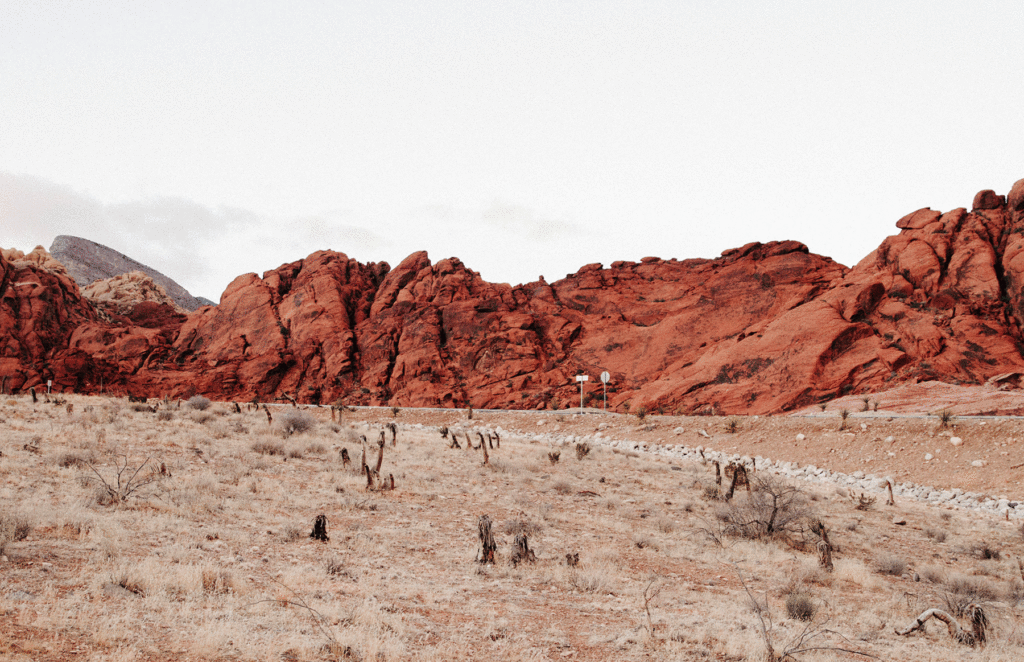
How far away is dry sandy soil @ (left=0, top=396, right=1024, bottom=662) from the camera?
6355 mm

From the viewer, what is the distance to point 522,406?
49906 millimetres

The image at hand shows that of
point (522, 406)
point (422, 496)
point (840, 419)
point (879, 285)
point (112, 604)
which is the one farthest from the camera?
Result: point (522, 406)

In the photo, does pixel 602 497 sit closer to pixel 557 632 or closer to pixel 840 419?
pixel 557 632

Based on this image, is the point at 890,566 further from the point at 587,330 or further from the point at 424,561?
the point at 587,330

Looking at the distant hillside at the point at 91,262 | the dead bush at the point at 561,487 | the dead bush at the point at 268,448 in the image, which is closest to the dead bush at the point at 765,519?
the dead bush at the point at 561,487

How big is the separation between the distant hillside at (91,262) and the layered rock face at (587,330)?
55.3 meters

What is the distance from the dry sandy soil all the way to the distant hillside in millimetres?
110221

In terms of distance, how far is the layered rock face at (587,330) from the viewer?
4081cm

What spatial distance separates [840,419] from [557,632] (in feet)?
84.7

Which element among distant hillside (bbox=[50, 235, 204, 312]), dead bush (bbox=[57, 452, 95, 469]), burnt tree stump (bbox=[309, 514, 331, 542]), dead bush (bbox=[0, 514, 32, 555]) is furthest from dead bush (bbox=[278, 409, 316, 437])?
distant hillside (bbox=[50, 235, 204, 312])

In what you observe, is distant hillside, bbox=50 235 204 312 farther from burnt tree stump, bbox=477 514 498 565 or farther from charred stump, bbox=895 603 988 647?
charred stump, bbox=895 603 988 647

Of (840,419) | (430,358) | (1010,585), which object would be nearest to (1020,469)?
(840,419)

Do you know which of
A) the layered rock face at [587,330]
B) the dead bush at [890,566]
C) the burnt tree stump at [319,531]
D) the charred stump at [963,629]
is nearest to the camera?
the charred stump at [963,629]

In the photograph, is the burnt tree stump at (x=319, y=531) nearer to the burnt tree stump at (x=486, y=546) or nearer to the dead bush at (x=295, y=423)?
the burnt tree stump at (x=486, y=546)
